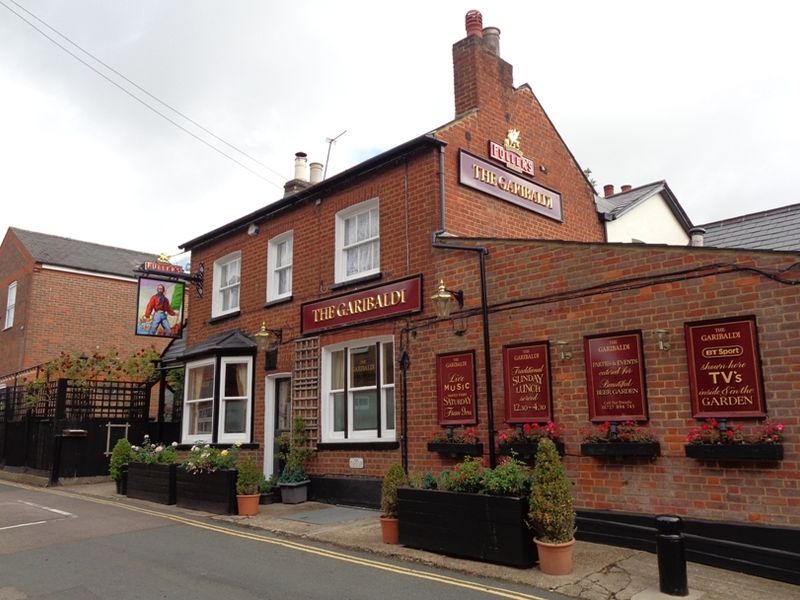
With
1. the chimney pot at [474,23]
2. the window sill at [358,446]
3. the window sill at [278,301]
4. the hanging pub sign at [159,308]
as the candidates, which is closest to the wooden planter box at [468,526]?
the window sill at [358,446]

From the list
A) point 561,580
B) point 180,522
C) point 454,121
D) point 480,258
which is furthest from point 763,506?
point 180,522

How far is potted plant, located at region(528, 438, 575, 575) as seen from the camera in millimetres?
6590

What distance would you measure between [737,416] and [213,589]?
5934mm

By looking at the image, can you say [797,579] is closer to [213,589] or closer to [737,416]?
[737,416]

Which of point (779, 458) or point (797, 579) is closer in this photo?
point (797, 579)

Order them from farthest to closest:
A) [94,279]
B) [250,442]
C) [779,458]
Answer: [94,279] < [250,442] < [779,458]

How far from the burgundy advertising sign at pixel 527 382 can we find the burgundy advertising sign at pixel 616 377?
2.20ft

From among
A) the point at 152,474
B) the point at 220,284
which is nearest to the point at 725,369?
the point at 152,474

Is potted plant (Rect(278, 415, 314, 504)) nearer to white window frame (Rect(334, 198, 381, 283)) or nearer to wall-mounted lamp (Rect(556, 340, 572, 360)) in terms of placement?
white window frame (Rect(334, 198, 381, 283))

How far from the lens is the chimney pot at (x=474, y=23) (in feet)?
40.3

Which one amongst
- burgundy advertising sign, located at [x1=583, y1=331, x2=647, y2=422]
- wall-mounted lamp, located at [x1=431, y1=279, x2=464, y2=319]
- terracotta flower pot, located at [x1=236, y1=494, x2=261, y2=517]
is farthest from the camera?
terracotta flower pot, located at [x1=236, y1=494, x2=261, y2=517]

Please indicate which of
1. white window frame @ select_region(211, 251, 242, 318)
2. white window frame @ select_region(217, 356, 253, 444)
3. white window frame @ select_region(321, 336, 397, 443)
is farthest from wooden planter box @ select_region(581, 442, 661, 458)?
white window frame @ select_region(211, 251, 242, 318)

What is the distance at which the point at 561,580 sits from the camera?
643cm

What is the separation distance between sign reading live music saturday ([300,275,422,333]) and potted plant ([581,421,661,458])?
378 centimetres
